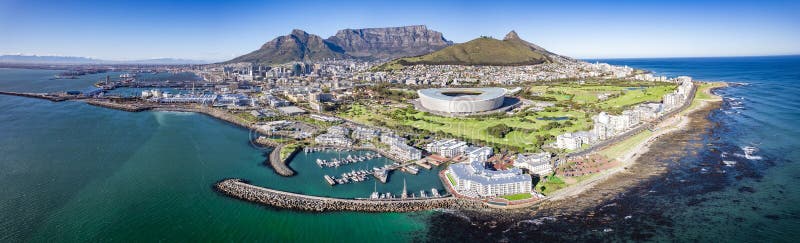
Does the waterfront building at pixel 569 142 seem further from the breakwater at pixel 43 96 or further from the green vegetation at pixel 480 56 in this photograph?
the green vegetation at pixel 480 56

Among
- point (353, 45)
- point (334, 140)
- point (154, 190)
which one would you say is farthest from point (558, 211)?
point (353, 45)

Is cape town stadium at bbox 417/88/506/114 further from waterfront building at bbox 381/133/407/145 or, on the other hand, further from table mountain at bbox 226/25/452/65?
table mountain at bbox 226/25/452/65

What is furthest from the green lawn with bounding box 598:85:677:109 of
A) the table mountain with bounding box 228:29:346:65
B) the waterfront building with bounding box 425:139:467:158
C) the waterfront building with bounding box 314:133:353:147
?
the table mountain with bounding box 228:29:346:65

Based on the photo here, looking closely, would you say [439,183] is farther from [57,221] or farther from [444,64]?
[444,64]

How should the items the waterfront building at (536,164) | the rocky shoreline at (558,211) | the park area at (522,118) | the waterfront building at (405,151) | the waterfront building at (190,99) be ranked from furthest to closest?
the waterfront building at (190,99) → the park area at (522,118) → the waterfront building at (405,151) → the waterfront building at (536,164) → the rocky shoreline at (558,211)

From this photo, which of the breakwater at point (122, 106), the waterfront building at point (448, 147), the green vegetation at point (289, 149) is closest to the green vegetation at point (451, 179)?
the waterfront building at point (448, 147)

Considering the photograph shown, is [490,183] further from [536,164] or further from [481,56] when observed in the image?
[481,56]

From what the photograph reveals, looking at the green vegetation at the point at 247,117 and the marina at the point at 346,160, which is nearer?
the marina at the point at 346,160
